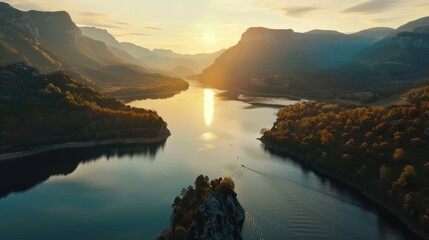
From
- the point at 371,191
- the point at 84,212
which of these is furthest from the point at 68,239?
the point at 371,191

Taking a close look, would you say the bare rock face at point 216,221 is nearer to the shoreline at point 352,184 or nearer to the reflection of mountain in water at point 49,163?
the shoreline at point 352,184

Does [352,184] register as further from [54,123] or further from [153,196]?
[54,123]

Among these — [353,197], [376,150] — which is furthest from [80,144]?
[376,150]

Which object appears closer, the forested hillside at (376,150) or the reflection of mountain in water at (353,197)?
the reflection of mountain in water at (353,197)

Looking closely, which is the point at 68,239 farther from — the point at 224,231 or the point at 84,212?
the point at 224,231

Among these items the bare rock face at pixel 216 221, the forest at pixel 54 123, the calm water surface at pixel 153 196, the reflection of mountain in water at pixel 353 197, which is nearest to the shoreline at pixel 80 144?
the forest at pixel 54 123
